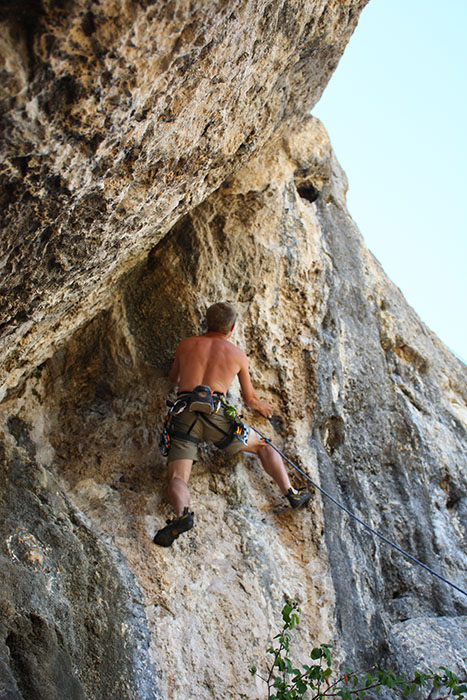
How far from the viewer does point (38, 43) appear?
2.00m

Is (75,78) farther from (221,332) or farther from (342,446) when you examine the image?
(342,446)

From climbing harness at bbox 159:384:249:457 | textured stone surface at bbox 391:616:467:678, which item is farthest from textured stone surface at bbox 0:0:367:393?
textured stone surface at bbox 391:616:467:678

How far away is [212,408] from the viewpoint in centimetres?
405

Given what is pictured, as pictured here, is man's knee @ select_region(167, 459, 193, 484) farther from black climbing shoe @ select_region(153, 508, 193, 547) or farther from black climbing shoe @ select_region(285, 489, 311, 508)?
black climbing shoe @ select_region(285, 489, 311, 508)

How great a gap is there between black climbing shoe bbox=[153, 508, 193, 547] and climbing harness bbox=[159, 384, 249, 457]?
1.94 ft

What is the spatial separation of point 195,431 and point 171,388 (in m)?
0.71

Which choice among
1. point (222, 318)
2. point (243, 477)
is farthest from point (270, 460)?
point (222, 318)

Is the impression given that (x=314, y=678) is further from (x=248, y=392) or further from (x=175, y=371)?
(x=175, y=371)

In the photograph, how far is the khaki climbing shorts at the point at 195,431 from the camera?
4066mm

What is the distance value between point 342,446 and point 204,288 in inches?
72.7

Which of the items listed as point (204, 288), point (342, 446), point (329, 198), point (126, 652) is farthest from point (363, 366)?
point (126, 652)

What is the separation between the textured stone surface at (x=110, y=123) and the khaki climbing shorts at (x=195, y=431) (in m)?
1.09

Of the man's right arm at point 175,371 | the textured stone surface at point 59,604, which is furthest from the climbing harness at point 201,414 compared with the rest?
the textured stone surface at point 59,604

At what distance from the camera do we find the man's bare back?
4254mm
